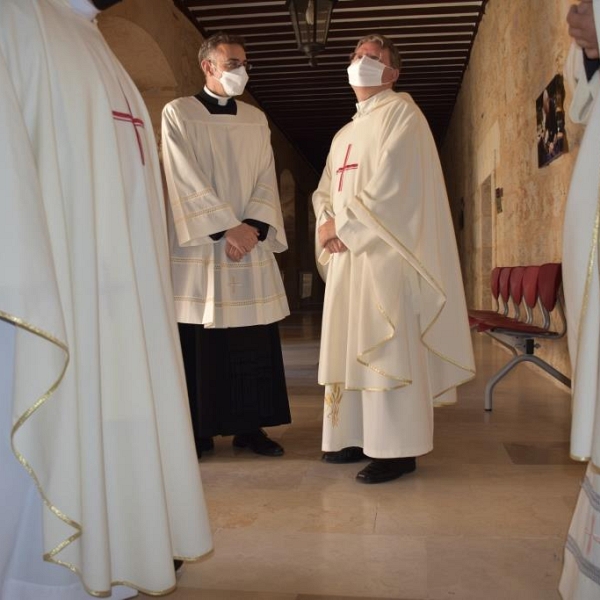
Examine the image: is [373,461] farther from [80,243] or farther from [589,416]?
[80,243]

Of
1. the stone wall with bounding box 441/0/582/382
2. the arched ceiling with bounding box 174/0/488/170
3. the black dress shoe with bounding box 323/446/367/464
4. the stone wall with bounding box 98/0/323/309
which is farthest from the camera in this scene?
the arched ceiling with bounding box 174/0/488/170

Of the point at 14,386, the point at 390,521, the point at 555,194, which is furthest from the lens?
the point at 555,194

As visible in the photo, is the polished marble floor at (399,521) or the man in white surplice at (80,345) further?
the polished marble floor at (399,521)

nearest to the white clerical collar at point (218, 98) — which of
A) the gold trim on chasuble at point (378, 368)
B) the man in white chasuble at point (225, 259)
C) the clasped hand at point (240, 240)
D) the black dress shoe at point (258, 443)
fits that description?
the man in white chasuble at point (225, 259)

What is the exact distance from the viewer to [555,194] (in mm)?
5898

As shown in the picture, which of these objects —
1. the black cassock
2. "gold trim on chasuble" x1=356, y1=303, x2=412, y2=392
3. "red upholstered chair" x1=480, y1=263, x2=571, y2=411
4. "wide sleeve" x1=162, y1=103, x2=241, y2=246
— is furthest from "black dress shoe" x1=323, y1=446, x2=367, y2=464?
"red upholstered chair" x1=480, y1=263, x2=571, y2=411

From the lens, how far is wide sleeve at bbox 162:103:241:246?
355 centimetres

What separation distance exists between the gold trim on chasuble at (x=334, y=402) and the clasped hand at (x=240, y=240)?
2.58ft

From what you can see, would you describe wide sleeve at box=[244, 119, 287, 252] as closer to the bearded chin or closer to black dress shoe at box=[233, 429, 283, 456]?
black dress shoe at box=[233, 429, 283, 456]

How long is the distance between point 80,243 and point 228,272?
206 cm

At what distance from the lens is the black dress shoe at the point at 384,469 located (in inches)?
125

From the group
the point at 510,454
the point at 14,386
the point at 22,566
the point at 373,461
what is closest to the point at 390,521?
the point at 373,461

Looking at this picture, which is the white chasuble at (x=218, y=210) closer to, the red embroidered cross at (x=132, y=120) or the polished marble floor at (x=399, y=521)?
the polished marble floor at (x=399, y=521)

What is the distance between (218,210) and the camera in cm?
356
